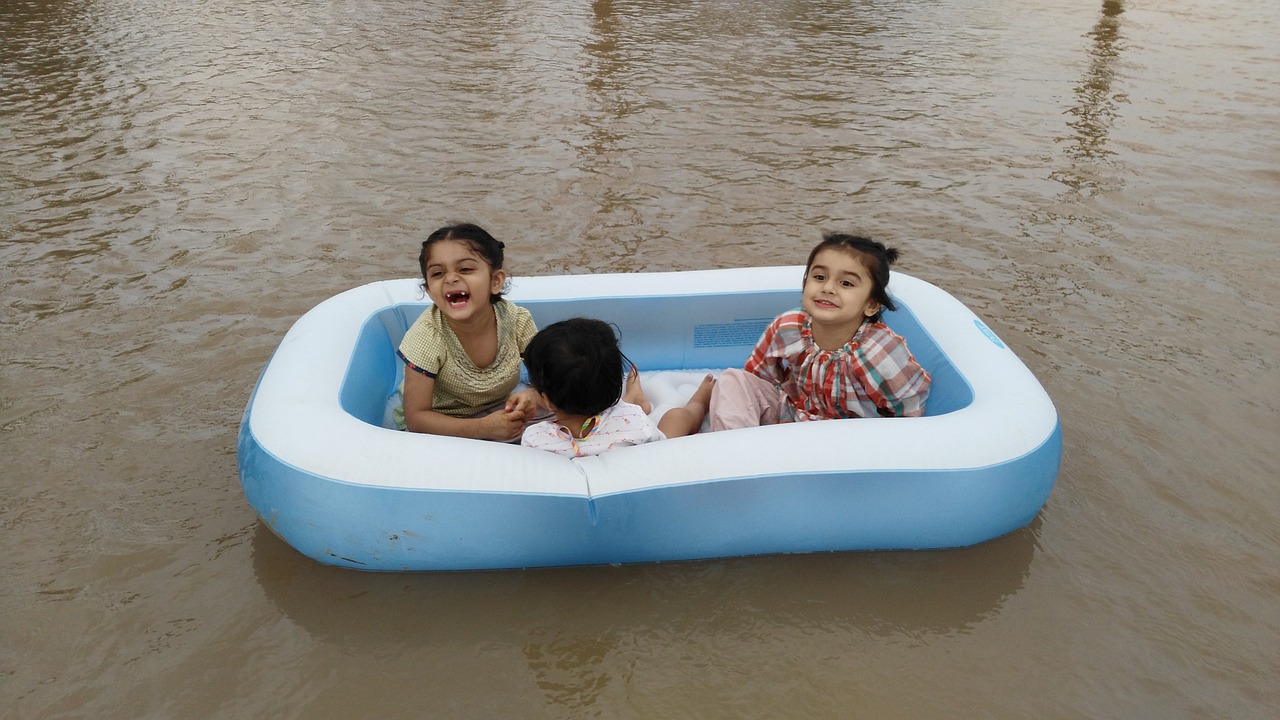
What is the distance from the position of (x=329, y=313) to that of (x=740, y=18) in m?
7.98

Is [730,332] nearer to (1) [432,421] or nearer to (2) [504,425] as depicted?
(2) [504,425]

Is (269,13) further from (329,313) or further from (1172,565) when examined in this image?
(1172,565)

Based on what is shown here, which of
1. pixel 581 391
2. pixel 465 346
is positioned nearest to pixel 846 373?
pixel 581 391

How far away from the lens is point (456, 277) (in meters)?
2.42

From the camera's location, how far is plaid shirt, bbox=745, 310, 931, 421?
8.56ft

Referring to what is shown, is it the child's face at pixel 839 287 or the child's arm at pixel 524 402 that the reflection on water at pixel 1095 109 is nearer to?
the child's face at pixel 839 287

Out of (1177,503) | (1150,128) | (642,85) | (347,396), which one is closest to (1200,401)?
(1177,503)

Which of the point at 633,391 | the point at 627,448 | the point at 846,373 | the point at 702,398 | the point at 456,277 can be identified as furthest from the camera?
the point at 702,398

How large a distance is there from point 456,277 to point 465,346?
0.93ft

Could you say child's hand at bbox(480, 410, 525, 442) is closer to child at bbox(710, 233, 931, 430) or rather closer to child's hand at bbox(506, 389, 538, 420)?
child's hand at bbox(506, 389, 538, 420)

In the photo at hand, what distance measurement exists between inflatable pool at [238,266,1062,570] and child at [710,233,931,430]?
0.77ft

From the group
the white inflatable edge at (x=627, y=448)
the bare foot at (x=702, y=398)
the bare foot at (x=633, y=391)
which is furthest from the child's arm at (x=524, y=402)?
→ the bare foot at (x=702, y=398)

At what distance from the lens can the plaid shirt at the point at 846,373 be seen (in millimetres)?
2609

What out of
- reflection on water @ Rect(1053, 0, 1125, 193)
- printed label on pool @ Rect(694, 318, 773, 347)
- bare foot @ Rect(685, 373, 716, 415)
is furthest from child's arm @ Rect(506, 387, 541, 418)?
reflection on water @ Rect(1053, 0, 1125, 193)
